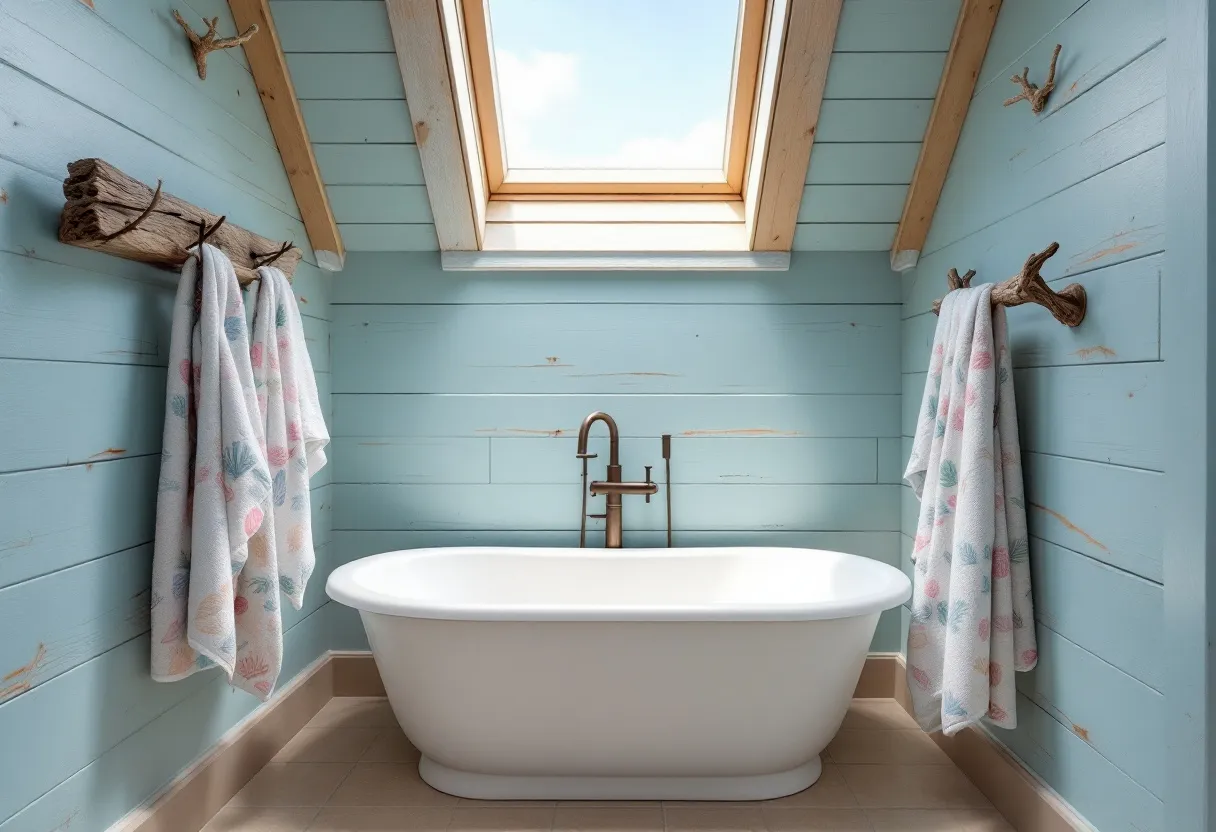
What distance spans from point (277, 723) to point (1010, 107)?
8.20ft

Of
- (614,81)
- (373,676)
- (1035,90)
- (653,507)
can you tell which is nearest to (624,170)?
(614,81)

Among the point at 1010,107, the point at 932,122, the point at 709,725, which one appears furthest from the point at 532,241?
the point at 709,725

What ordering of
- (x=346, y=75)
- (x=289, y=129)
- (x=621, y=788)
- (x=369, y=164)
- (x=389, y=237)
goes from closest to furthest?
(x=621, y=788) < (x=346, y=75) < (x=289, y=129) < (x=369, y=164) < (x=389, y=237)

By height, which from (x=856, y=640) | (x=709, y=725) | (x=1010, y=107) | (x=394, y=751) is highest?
(x=1010, y=107)

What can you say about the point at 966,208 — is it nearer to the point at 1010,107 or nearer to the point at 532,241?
the point at 1010,107

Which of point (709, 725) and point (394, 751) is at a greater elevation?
point (709, 725)

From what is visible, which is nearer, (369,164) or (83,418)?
(83,418)

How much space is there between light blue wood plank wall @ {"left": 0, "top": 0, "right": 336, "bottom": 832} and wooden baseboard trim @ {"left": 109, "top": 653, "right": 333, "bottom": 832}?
4 cm

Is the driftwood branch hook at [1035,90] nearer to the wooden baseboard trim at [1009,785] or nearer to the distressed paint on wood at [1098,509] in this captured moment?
the distressed paint on wood at [1098,509]

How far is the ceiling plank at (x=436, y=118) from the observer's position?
1981 mm

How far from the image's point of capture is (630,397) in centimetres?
264

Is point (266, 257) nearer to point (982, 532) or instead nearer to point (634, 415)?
point (634, 415)

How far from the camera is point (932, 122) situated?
2203 mm

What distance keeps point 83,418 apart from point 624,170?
1.77 meters
